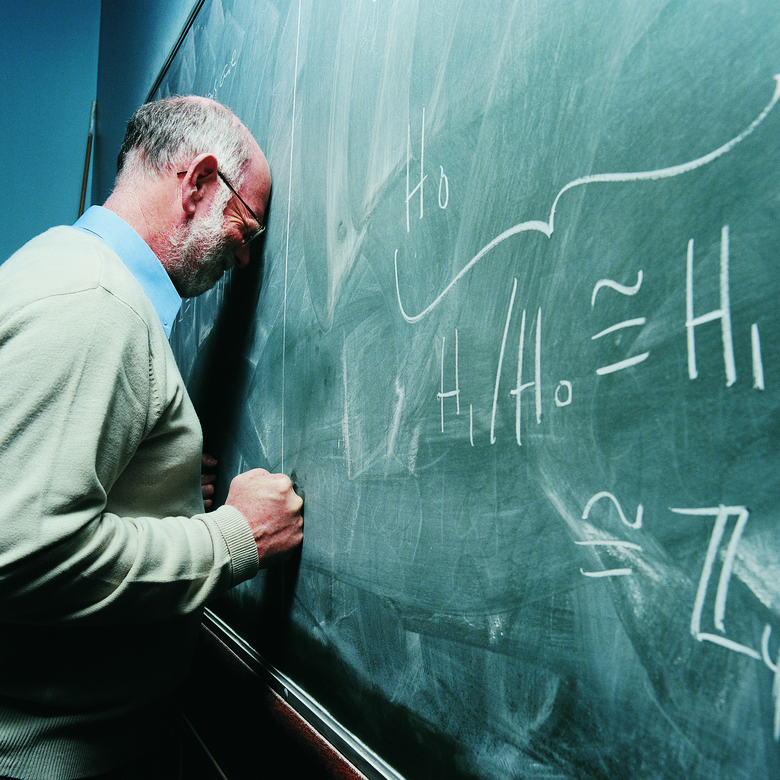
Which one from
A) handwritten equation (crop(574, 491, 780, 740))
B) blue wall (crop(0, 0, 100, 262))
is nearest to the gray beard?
handwritten equation (crop(574, 491, 780, 740))

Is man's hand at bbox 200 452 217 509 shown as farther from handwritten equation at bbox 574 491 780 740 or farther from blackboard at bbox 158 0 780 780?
handwritten equation at bbox 574 491 780 740

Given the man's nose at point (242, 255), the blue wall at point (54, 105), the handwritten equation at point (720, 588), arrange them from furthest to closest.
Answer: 1. the blue wall at point (54, 105)
2. the man's nose at point (242, 255)
3. the handwritten equation at point (720, 588)

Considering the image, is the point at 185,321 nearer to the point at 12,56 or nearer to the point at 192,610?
the point at 192,610

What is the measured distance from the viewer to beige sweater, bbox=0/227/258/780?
1.70 feet

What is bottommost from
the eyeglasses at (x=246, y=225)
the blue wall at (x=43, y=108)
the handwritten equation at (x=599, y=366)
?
the handwritten equation at (x=599, y=366)

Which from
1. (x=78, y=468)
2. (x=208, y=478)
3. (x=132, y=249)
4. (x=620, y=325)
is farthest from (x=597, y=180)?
(x=208, y=478)

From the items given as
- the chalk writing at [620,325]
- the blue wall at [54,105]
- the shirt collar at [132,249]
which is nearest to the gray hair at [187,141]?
the shirt collar at [132,249]

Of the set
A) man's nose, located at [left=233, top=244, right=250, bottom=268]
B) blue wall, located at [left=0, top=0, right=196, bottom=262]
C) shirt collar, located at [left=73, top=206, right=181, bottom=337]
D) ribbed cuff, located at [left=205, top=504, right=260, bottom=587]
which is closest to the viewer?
ribbed cuff, located at [left=205, top=504, right=260, bottom=587]

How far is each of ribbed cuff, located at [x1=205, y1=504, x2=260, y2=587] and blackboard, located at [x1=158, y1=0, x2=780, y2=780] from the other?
80 mm

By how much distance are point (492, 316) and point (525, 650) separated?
263mm

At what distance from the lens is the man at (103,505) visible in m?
0.52

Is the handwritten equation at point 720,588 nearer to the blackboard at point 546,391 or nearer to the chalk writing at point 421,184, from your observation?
the blackboard at point 546,391

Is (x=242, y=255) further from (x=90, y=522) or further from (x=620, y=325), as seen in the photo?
(x=620, y=325)

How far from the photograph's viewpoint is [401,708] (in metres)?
0.54
